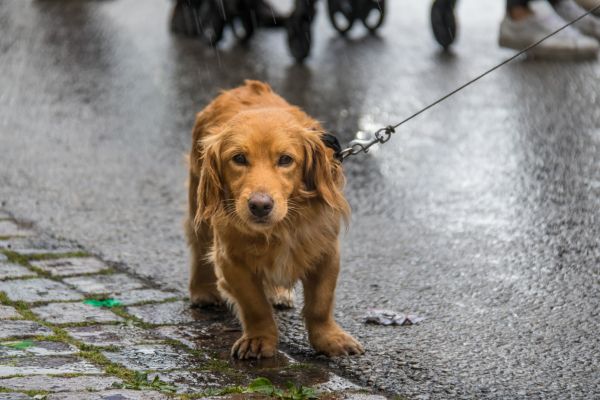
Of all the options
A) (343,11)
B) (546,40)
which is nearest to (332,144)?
(546,40)

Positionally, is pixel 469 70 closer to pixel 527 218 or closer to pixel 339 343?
pixel 527 218

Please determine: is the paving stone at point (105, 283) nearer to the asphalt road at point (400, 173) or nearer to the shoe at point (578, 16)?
the asphalt road at point (400, 173)

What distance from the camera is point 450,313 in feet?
16.1

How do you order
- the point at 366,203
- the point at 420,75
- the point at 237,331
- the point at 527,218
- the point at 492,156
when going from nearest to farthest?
the point at 237,331
the point at 527,218
the point at 366,203
the point at 492,156
the point at 420,75

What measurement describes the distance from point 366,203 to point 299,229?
93.1 inches

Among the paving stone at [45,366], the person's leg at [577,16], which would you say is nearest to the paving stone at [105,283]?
the paving stone at [45,366]

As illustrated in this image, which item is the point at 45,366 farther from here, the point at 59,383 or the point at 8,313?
the point at 8,313

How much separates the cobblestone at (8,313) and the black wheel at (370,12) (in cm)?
707

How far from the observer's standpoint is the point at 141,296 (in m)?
5.21

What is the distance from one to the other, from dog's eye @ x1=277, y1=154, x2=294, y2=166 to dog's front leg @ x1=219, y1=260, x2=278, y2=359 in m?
0.48

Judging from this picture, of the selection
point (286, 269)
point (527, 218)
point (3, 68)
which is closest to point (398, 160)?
point (527, 218)

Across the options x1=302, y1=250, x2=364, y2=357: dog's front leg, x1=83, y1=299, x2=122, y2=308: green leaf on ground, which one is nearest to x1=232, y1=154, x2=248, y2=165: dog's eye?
x1=302, y1=250, x2=364, y2=357: dog's front leg

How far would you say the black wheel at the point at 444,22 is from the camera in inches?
414

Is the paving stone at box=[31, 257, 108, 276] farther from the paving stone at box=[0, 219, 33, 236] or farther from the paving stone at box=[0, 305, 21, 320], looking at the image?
the paving stone at box=[0, 305, 21, 320]
